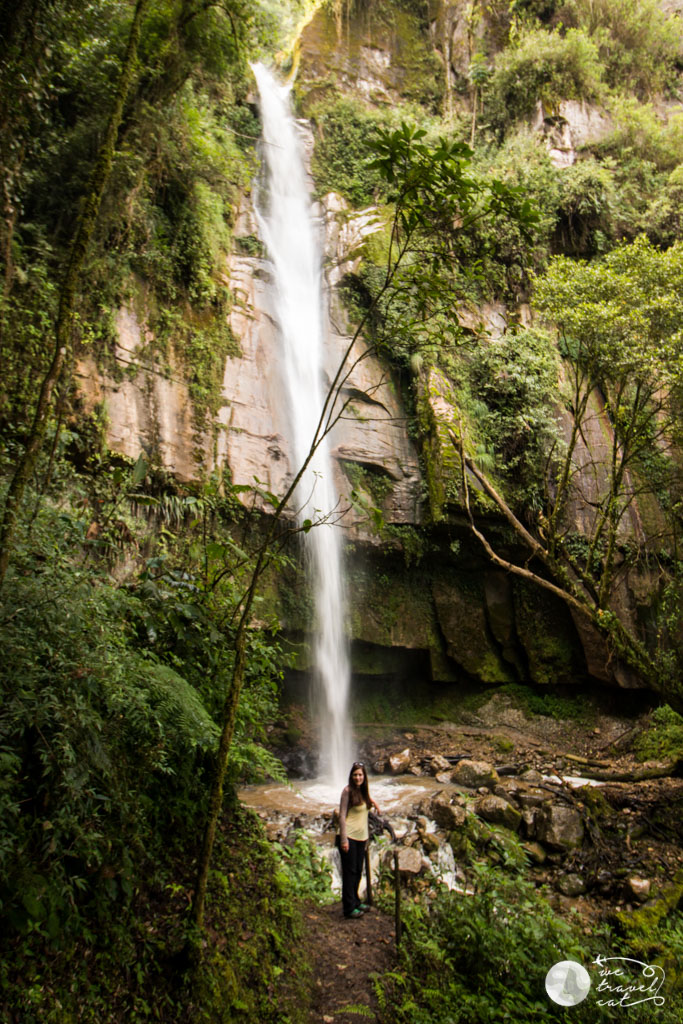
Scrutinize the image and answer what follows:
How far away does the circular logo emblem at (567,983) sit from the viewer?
11.6ft

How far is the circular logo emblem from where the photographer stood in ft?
11.6

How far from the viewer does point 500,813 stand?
7148 millimetres

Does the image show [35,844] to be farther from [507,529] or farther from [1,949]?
[507,529]

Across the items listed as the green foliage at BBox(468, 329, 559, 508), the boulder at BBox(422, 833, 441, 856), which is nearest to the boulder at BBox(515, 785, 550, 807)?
the boulder at BBox(422, 833, 441, 856)

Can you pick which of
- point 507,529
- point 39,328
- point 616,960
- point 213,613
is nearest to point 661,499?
point 507,529

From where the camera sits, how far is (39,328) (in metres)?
6.98

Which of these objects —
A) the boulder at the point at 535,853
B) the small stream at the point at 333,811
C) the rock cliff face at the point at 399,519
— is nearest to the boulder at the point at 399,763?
the small stream at the point at 333,811

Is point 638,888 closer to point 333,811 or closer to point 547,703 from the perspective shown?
point 333,811

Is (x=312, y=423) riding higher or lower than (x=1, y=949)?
higher

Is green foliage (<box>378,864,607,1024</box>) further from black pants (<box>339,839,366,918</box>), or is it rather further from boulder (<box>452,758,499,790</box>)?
boulder (<box>452,758,499,790</box>)

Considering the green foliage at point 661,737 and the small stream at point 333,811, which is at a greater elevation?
the green foliage at point 661,737

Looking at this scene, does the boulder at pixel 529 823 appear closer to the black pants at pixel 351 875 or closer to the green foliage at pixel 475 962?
the green foliage at pixel 475 962

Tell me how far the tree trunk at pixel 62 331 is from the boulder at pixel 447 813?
6.22 metres

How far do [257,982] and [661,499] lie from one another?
→ 1219cm
